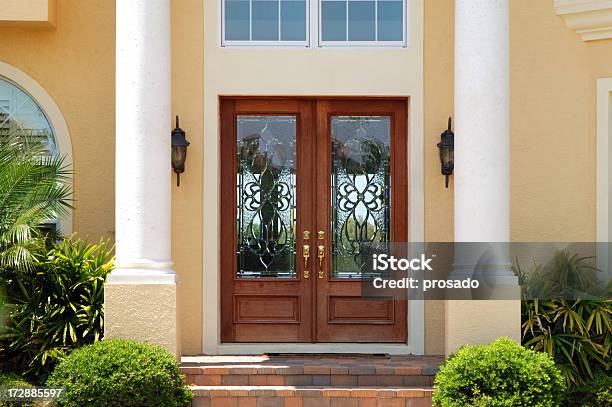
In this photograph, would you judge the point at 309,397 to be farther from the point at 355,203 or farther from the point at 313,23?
the point at 313,23

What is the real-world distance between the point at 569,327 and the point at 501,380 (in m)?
1.17

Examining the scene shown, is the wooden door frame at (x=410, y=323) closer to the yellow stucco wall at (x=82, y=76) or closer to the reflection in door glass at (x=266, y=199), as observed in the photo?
the reflection in door glass at (x=266, y=199)

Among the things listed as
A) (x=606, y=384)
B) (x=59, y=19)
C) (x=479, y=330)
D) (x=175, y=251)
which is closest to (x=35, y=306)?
(x=175, y=251)

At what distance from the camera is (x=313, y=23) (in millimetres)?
9555

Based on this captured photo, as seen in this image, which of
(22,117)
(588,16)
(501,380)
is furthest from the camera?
(22,117)

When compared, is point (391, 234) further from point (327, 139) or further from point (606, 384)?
point (606, 384)

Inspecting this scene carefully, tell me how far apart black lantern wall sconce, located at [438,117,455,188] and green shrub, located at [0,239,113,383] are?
137 inches

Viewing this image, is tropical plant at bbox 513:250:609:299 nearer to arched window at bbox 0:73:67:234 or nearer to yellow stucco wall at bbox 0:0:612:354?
yellow stucco wall at bbox 0:0:612:354

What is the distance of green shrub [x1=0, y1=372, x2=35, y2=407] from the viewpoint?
7868 mm

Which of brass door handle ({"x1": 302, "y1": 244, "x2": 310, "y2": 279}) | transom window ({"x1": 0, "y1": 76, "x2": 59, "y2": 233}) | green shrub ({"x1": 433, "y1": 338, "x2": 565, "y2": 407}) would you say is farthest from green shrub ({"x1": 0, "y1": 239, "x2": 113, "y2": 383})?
green shrub ({"x1": 433, "y1": 338, "x2": 565, "y2": 407})

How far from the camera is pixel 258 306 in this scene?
9602 mm

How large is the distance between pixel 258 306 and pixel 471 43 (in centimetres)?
350

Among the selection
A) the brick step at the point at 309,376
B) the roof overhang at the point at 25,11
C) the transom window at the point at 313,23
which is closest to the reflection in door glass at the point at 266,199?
the transom window at the point at 313,23

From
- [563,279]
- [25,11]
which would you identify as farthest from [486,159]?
[25,11]
